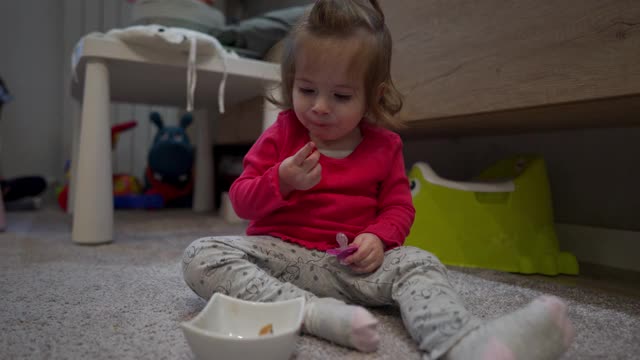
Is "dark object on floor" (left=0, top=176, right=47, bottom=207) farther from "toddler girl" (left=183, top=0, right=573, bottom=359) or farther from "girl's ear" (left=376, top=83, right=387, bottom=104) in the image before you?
"girl's ear" (left=376, top=83, right=387, bottom=104)

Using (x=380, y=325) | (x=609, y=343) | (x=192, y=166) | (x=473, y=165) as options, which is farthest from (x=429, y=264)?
(x=192, y=166)

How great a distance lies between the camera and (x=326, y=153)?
2.37 feet

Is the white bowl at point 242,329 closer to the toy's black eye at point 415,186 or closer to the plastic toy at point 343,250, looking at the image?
the plastic toy at point 343,250

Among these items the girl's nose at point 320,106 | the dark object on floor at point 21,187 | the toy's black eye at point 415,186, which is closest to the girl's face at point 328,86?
the girl's nose at point 320,106

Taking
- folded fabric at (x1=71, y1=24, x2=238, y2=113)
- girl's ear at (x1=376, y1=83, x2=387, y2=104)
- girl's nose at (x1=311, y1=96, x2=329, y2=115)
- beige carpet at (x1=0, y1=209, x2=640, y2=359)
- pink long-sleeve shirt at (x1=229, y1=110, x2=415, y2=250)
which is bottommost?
beige carpet at (x1=0, y1=209, x2=640, y2=359)

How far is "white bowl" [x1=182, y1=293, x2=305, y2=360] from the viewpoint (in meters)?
0.42

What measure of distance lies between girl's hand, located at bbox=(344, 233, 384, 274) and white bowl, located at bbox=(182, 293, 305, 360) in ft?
0.43

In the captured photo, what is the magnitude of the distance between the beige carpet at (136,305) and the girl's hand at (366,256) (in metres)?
0.07

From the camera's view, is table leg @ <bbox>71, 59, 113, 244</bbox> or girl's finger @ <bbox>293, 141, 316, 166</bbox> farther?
table leg @ <bbox>71, 59, 113, 244</bbox>

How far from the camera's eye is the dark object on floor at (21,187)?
1.75m

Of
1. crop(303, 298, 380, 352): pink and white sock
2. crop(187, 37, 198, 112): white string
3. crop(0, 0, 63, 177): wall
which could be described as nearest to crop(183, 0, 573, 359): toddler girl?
crop(303, 298, 380, 352): pink and white sock

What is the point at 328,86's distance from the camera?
25.5 inches

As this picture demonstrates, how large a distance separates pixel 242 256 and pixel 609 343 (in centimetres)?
45

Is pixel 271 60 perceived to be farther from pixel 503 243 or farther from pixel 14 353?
pixel 14 353
